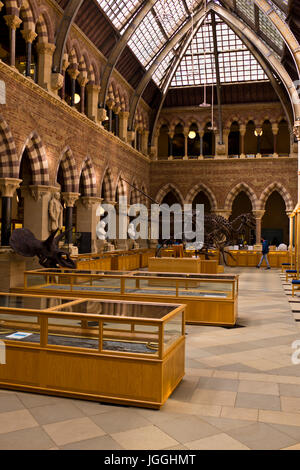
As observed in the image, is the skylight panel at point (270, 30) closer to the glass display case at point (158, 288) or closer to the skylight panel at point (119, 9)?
the skylight panel at point (119, 9)

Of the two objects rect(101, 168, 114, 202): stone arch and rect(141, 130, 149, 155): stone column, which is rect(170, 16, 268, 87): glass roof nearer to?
rect(141, 130, 149, 155): stone column

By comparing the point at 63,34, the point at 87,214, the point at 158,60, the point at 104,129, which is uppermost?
the point at 158,60

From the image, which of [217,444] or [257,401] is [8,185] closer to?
[257,401]

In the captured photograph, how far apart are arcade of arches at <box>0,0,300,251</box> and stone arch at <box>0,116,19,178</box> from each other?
28 mm

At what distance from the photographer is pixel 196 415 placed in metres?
4.25

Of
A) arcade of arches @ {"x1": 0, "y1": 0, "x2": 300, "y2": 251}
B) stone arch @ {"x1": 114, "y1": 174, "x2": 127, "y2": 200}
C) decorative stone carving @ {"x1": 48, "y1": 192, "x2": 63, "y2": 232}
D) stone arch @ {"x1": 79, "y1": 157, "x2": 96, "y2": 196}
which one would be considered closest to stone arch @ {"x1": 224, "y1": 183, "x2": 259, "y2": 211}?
arcade of arches @ {"x1": 0, "y1": 0, "x2": 300, "y2": 251}

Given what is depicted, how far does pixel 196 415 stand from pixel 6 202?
34.2 feet

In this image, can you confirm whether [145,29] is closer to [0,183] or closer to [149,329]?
[0,183]

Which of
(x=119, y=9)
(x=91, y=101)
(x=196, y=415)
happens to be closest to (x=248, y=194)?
(x=91, y=101)

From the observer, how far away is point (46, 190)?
14664mm

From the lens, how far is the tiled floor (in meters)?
3.61

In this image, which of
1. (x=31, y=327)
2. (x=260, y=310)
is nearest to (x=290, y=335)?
(x=260, y=310)

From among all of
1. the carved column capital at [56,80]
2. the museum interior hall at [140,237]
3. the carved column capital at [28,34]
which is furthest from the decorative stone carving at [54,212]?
the carved column capital at [28,34]

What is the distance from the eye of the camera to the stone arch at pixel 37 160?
14109 mm
